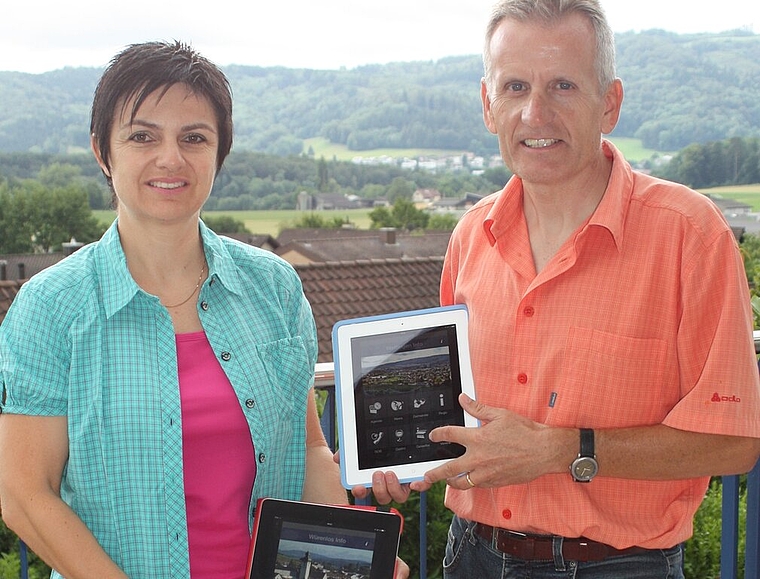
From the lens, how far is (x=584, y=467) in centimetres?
172

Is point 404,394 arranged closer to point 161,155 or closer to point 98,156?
point 161,155

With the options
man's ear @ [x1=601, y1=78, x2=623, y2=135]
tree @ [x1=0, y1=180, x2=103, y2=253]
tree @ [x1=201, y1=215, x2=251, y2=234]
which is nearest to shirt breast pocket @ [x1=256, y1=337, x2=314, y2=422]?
man's ear @ [x1=601, y1=78, x2=623, y2=135]

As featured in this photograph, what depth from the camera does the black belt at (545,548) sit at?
1790 mm

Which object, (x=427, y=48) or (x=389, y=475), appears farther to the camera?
(x=427, y=48)

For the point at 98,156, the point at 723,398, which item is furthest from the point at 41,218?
the point at 723,398

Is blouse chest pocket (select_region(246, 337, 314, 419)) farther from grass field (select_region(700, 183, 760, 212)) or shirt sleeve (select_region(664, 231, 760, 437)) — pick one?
grass field (select_region(700, 183, 760, 212))

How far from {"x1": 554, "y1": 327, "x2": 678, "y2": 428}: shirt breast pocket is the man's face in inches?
14.8

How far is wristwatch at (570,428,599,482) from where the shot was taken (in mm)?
1715

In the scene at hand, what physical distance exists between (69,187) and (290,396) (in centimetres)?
6087

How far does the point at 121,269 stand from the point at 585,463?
3.40 ft

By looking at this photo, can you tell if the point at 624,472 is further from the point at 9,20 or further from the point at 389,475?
the point at 9,20

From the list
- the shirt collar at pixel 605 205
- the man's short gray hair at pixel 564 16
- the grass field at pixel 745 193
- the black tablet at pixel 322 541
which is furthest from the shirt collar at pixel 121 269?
the grass field at pixel 745 193

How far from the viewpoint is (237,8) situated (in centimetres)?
11256

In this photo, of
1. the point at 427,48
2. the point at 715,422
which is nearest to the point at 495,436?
the point at 715,422
